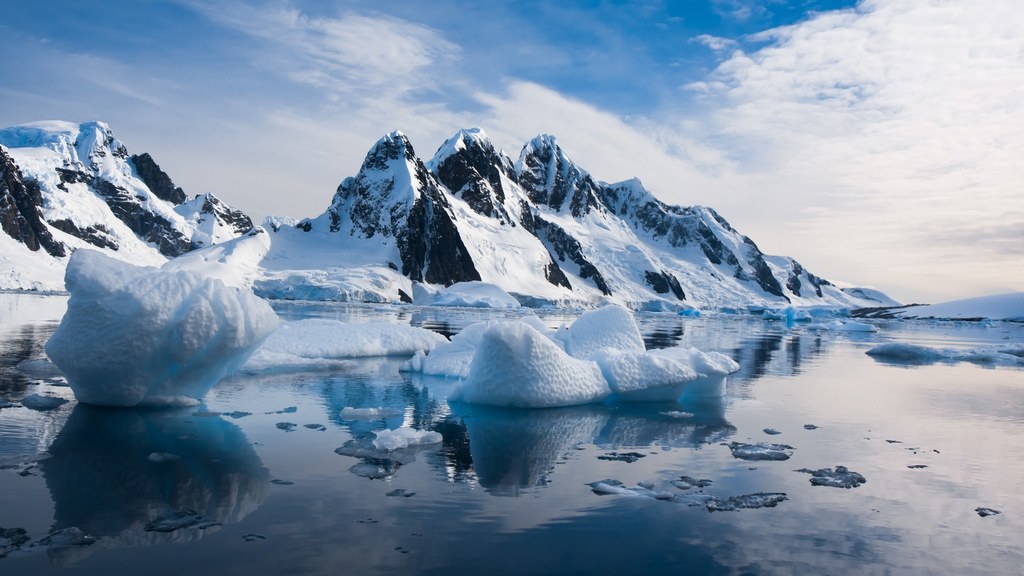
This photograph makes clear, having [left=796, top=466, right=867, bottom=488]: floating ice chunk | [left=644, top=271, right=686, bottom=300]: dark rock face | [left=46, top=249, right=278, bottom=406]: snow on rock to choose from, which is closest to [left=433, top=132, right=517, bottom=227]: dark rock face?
[left=644, top=271, right=686, bottom=300]: dark rock face

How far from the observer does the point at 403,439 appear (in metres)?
8.81

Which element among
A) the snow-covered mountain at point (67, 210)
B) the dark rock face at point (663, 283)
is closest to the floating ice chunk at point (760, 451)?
the snow-covered mountain at point (67, 210)

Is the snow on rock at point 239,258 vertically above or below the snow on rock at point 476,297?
above

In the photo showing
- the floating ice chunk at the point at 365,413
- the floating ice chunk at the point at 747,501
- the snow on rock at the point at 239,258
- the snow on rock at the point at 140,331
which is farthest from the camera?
the snow on rock at the point at 239,258

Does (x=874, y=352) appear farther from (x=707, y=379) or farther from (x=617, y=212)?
(x=617, y=212)

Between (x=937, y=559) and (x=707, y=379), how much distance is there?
8.25 m

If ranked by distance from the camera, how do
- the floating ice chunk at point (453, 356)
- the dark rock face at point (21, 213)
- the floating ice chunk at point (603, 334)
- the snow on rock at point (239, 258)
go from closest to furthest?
the floating ice chunk at point (603, 334)
the floating ice chunk at point (453, 356)
the snow on rock at point (239, 258)
the dark rock face at point (21, 213)

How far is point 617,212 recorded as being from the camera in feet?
633

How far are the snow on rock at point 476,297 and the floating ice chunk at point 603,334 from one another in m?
69.2

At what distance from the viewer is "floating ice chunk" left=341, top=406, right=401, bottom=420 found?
10.9 metres

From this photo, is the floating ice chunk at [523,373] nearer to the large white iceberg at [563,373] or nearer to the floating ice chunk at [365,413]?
the large white iceberg at [563,373]

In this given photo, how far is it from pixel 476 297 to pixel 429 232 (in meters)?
37.5

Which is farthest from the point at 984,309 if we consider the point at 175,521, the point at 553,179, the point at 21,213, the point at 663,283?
the point at 21,213

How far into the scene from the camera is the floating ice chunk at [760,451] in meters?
9.03
